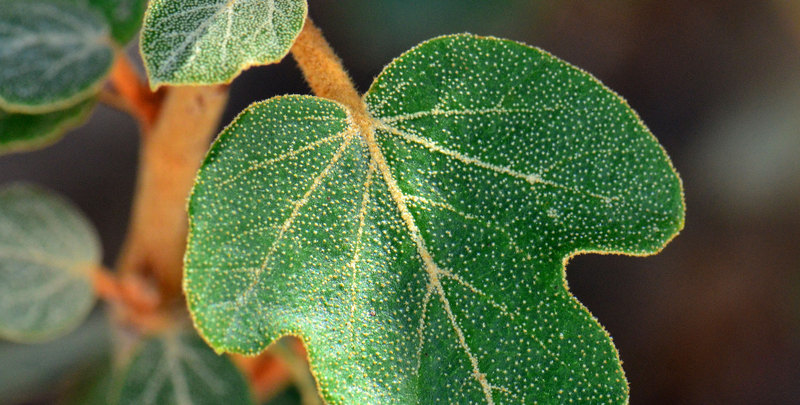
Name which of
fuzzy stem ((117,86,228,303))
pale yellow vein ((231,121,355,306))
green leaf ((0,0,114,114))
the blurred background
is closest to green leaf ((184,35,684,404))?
pale yellow vein ((231,121,355,306))

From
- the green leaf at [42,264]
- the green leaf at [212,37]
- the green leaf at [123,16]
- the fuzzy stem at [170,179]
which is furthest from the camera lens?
the green leaf at [42,264]

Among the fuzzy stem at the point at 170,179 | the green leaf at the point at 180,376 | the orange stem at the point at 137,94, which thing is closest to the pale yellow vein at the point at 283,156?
the fuzzy stem at the point at 170,179

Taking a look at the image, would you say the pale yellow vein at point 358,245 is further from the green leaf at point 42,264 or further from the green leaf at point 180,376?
the green leaf at point 42,264

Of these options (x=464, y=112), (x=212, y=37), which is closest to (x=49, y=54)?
(x=212, y=37)

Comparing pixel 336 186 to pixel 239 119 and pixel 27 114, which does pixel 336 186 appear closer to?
pixel 239 119

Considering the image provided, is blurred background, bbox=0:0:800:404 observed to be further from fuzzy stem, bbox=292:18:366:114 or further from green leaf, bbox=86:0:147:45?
fuzzy stem, bbox=292:18:366:114
